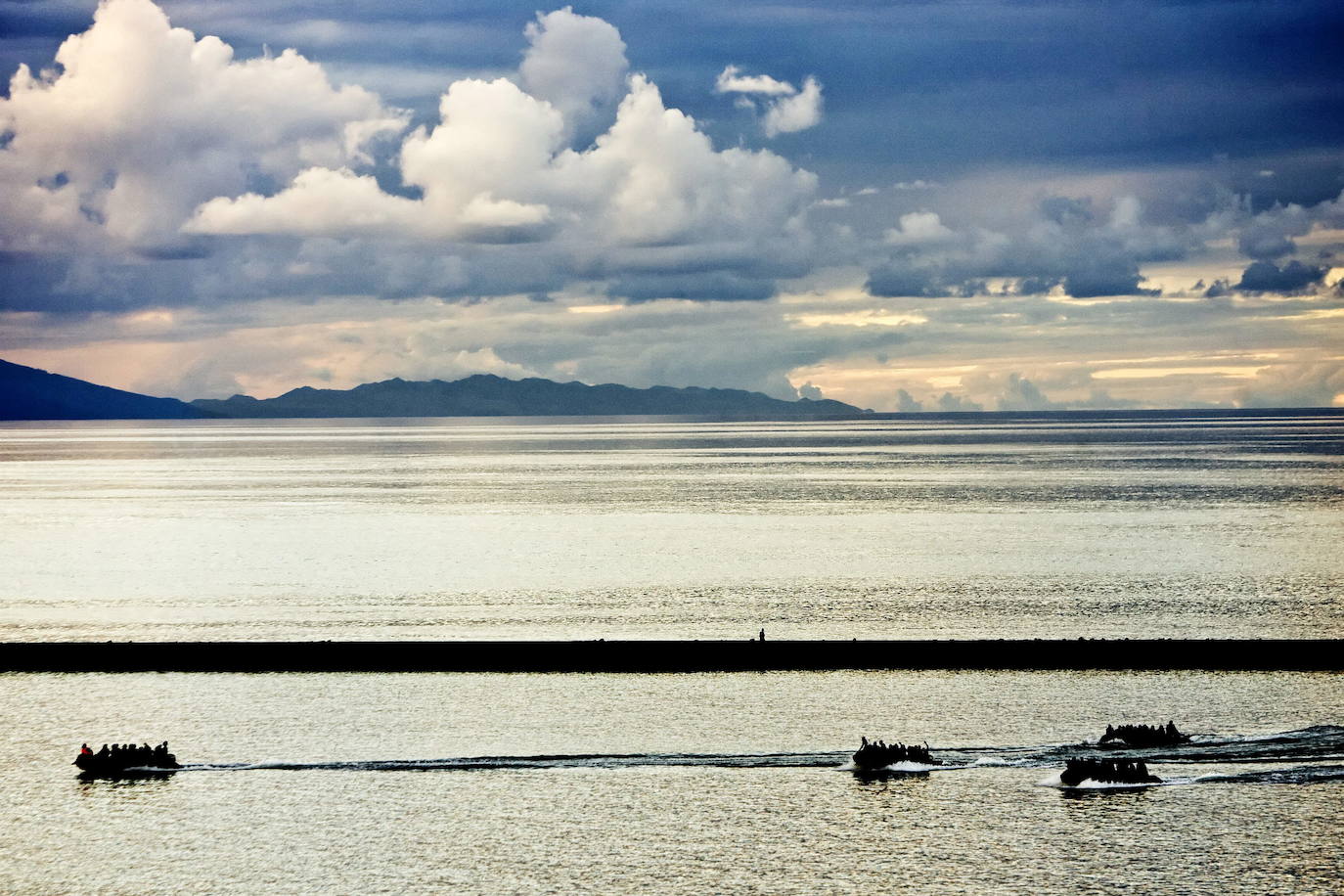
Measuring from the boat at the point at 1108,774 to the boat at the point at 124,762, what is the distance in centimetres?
2777

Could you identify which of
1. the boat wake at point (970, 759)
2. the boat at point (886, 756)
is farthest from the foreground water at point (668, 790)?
the boat at point (886, 756)

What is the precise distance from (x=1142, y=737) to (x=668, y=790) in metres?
15.3

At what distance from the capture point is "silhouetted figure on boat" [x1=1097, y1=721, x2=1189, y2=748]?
43.5 m

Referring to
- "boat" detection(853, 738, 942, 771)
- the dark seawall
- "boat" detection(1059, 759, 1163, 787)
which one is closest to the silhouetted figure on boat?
"boat" detection(1059, 759, 1163, 787)

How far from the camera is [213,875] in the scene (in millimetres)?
35375

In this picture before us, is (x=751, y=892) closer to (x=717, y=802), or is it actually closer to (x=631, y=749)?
(x=717, y=802)

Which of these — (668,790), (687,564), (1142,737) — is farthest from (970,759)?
(687,564)

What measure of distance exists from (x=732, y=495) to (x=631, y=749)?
108m

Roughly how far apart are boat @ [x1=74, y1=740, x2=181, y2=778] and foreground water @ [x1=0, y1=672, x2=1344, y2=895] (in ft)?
2.46

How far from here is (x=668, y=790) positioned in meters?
40.8

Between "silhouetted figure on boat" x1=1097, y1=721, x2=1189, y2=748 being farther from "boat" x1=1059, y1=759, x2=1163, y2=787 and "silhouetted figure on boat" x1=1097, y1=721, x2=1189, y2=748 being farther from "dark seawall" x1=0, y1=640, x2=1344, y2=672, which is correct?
"dark seawall" x1=0, y1=640, x2=1344, y2=672

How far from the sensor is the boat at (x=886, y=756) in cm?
4209

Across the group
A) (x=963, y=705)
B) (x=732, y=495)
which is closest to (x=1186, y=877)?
(x=963, y=705)

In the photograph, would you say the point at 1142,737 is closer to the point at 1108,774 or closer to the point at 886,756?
the point at 1108,774
